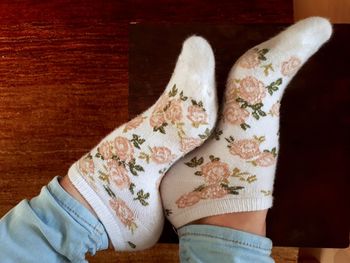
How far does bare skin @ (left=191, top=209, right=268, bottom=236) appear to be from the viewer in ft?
2.07

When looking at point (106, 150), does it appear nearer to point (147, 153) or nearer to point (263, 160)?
point (147, 153)

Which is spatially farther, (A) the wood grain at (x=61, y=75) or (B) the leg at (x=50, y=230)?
(A) the wood grain at (x=61, y=75)

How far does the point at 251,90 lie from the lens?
0.64m

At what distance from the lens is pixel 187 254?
0.62m

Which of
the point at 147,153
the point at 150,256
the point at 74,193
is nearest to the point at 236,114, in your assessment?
the point at 147,153

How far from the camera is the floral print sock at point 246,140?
636 millimetres

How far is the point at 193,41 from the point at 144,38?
0.28 ft

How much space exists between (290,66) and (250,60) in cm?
5

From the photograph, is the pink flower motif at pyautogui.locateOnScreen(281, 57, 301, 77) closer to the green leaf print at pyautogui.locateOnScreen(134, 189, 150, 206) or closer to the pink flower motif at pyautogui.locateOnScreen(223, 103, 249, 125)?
the pink flower motif at pyautogui.locateOnScreen(223, 103, 249, 125)

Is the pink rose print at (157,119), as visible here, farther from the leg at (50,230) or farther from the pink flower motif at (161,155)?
the leg at (50,230)

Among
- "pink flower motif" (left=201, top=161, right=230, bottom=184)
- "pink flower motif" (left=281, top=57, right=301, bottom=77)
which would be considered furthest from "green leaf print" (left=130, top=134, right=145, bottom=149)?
"pink flower motif" (left=281, top=57, right=301, bottom=77)

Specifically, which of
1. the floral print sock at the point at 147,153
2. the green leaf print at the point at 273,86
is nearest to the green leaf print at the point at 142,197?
the floral print sock at the point at 147,153

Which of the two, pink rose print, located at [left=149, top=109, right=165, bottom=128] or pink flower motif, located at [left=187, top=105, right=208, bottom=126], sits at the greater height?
pink flower motif, located at [left=187, top=105, right=208, bottom=126]

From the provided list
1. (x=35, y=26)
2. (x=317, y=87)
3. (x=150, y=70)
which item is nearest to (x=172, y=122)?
(x=150, y=70)
